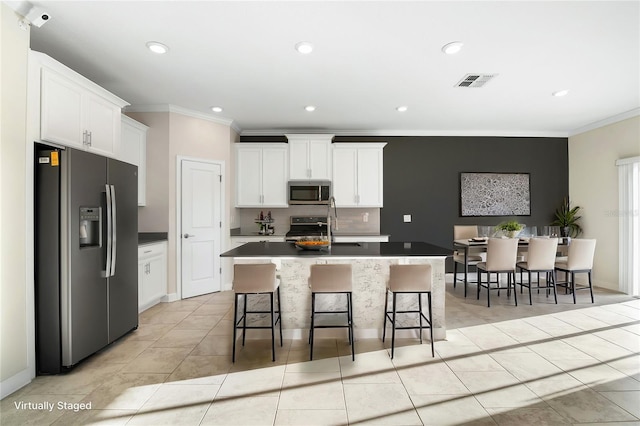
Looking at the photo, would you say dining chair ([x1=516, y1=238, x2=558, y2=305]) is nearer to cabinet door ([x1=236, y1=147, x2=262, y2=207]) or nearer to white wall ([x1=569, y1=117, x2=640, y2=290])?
white wall ([x1=569, y1=117, x2=640, y2=290])

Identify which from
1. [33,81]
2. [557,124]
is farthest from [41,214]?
[557,124]

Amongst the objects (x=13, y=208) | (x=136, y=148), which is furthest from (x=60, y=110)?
(x=136, y=148)

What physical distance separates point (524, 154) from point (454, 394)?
536 cm

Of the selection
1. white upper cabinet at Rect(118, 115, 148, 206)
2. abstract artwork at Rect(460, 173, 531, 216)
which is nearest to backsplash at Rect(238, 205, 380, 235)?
abstract artwork at Rect(460, 173, 531, 216)

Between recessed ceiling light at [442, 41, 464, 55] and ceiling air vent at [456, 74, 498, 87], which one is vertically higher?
ceiling air vent at [456, 74, 498, 87]

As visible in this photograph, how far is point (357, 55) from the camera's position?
3123 millimetres

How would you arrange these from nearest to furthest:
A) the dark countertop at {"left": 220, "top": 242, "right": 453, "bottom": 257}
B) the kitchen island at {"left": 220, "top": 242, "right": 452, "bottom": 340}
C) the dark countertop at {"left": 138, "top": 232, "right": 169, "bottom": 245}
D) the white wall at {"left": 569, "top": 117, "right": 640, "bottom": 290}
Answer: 1. the dark countertop at {"left": 220, "top": 242, "right": 453, "bottom": 257}
2. the kitchen island at {"left": 220, "top": 242, "right": 452, "bottom": 340}
3. the dark countertop at {"left": 138, "top": 232, "right": 169, "bottom": 245}
4. the white wall at {"left": 569, "top": 117, "right": 640, "bottom": 290}

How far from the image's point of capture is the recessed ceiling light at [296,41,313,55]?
9.44 feet

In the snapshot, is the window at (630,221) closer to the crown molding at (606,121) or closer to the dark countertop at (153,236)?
the crown molding at (606,121)

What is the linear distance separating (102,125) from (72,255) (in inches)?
54.9

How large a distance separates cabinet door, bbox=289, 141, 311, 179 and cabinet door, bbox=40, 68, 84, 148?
315cm

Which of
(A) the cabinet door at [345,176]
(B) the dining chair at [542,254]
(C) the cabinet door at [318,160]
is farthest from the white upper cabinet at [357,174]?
(B) the dining chair at [542,254]

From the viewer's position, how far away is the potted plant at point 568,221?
581 centimetres

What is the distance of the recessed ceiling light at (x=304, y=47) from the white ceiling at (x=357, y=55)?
0.16ft
